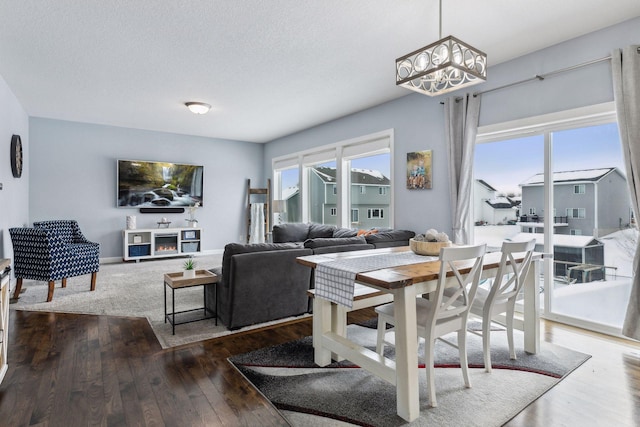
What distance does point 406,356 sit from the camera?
1795 mm

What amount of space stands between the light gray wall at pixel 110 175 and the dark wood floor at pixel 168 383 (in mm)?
3890

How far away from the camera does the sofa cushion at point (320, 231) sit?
5.51 m

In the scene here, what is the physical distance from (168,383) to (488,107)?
3891 mm

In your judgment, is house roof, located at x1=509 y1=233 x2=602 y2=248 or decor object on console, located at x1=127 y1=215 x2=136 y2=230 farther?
decor object on console, located at x1=127 y1=215 x2=136 y2=230

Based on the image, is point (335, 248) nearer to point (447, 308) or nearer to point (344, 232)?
point (447, 308)

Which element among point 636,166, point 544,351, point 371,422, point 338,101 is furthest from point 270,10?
point 544,351

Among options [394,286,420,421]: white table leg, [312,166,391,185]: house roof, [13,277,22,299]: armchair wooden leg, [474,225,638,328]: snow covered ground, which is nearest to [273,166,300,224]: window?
[312,166,391,185]: house roof

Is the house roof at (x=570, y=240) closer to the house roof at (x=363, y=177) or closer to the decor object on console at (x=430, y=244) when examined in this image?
the decor object on console at (x=430, y=244)

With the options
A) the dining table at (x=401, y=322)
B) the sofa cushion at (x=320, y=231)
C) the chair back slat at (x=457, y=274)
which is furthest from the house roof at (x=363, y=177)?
the chair back slat at (x=457, y=274)

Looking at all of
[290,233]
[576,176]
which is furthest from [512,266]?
[290,233]

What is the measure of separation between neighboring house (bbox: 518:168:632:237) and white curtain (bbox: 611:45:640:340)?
0.29 meters

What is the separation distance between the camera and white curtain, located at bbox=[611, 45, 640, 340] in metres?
2.66

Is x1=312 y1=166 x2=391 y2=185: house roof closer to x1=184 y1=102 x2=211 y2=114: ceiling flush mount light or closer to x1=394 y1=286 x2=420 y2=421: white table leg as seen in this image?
x1=184 y1=102 x2=211 y2=114: ceiling flush mount light

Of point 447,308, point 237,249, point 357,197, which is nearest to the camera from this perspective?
point 447,308
